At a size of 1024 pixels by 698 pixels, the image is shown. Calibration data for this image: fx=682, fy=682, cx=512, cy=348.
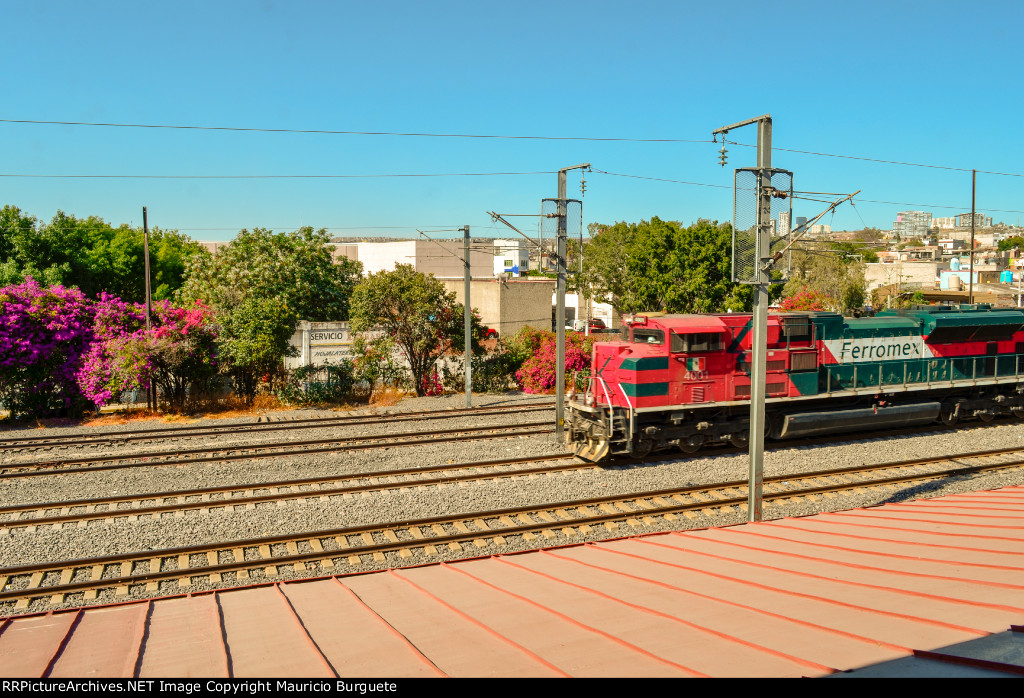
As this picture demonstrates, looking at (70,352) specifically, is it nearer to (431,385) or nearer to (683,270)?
(431,385)

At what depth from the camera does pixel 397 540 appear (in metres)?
11.6

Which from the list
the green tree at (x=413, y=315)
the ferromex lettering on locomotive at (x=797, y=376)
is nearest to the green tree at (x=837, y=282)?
the ferromex lettering on locomotive at (x=797, y=376)

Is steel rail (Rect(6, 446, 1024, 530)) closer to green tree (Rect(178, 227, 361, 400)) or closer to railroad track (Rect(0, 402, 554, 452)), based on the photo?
railroad track (Rect(0, 402, 554, 452))

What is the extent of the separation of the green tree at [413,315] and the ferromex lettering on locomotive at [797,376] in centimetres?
1127

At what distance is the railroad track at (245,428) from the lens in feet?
61.4

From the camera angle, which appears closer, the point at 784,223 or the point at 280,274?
the point at 784,223

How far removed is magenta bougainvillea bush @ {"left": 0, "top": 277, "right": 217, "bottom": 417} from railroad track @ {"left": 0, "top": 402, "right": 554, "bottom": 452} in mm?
3008

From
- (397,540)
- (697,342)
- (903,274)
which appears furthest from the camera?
(903,274)

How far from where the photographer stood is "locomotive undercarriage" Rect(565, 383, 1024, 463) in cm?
1598

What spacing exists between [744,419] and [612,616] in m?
12.1

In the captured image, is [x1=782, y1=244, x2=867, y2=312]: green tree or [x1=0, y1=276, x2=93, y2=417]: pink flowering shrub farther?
[x1=782, y1=244, x2=867, y2=312]: green tree

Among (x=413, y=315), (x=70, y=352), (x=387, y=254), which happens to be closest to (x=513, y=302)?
(x=413, y=315)

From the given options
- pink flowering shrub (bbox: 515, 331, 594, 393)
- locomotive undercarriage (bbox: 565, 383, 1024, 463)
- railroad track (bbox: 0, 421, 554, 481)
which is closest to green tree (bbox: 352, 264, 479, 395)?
pink flowering shrub (bbox: 515, 331, 594, 393)

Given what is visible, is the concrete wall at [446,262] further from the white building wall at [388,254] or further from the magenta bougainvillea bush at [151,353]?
the magenta bougainvillea bush at [151,353]
